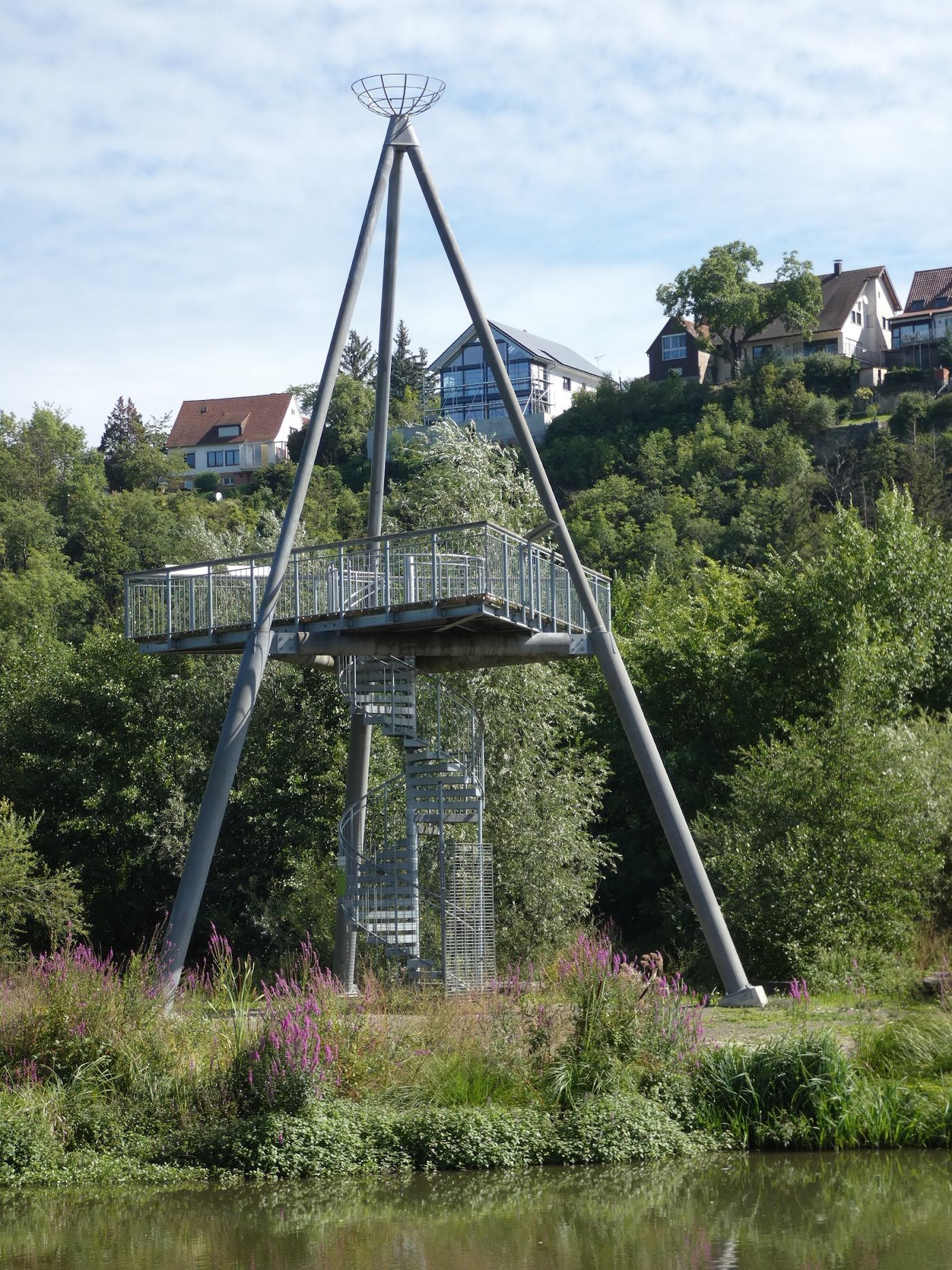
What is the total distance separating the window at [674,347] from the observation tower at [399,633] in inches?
2614

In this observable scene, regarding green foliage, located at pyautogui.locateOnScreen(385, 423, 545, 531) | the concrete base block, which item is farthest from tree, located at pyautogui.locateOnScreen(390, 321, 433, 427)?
the concrete base block

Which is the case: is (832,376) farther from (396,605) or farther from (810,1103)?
(810,1103)

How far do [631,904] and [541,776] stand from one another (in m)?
5.84

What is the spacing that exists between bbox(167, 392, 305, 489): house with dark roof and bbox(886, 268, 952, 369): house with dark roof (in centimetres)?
4468

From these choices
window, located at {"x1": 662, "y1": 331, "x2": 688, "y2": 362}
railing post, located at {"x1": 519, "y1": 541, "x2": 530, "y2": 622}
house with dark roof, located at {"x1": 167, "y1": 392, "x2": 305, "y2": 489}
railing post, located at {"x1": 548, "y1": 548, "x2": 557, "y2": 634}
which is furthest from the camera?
house with dark roof, located at {"x1": 167, "y1": 392, "x2": 305, "y2": 489}

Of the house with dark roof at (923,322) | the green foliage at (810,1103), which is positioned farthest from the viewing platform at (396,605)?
the house with dark roof at (923,322)

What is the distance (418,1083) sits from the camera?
13609mm

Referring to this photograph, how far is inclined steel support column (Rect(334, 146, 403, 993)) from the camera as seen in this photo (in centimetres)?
2245

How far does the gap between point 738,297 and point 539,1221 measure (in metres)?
75.1

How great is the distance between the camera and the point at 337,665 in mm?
22781

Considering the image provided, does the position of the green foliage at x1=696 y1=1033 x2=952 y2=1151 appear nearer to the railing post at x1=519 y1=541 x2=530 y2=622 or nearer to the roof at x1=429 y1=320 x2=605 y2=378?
the railing post at x1=519 y1=541 x2=530 y2=622

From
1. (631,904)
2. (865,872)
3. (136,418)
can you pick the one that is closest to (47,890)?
(631,904)

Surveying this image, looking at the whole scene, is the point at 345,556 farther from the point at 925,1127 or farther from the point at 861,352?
the point at 861,352

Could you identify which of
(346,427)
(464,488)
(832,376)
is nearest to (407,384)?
(346,427)
